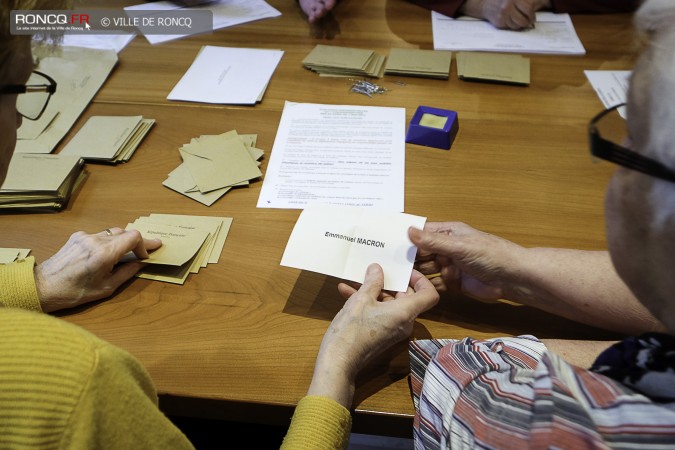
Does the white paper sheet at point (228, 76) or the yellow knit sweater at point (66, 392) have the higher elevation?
the yellow knit sweater at point (66, 392)

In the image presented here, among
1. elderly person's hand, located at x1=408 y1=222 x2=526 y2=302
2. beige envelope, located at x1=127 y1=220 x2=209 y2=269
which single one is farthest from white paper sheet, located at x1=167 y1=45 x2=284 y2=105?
elderly person's hand, located at x1=408 y1=222 x2=526 y2=302

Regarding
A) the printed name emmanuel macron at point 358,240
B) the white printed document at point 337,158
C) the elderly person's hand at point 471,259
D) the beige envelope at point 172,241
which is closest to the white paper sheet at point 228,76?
the white printed document at point 337,158

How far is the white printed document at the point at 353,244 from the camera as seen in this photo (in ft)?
2.99

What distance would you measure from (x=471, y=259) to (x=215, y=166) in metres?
0.62

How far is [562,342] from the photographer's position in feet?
2.75

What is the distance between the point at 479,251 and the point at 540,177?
34 centimetres

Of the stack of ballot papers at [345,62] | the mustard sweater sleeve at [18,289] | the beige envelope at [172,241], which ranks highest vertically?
the stack of ballot papers at [345,62]

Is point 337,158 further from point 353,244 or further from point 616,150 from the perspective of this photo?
point 616,150

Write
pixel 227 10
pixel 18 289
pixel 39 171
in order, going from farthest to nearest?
1. pixel 227 10
2. pixel 39 171
3. pixel 18 289

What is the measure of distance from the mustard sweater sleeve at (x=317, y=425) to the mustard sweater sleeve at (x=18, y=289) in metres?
0.51

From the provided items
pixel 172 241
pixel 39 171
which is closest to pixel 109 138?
pixel 39 171

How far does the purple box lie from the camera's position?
1.22m

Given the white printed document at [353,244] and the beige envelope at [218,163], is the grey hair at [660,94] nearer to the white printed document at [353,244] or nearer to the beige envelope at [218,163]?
the white printed document at [353,244]

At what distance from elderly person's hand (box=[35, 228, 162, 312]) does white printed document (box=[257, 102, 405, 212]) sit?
30cm
